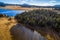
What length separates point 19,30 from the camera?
6.43ft

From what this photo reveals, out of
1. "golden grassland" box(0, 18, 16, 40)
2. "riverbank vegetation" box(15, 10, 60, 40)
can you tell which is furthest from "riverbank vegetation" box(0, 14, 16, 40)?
"riverbank vegetation" box(15, 10, 60, 40)

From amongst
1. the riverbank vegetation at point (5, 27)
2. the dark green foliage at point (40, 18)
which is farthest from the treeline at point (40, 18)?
the riverbank vegetation at point (5, 27)

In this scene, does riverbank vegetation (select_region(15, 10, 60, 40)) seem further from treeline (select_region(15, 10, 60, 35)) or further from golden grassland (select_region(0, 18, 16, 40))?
golden grassland (select_region(0, 18, 16, 40))

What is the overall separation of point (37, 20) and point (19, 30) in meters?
0.30

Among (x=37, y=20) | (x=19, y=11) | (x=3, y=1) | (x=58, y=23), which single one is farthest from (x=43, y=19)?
(x=3, y=1)

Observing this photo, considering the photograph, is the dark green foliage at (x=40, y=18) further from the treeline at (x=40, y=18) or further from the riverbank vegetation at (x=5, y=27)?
the riverbank vegetation at (x=5, y=27)

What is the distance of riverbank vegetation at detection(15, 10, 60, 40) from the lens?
1885mm

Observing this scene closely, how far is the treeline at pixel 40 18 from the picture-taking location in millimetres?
1888

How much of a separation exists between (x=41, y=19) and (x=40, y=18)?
2cm

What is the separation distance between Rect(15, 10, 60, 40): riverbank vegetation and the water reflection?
0.08 meters

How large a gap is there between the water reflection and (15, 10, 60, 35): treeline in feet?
0.30

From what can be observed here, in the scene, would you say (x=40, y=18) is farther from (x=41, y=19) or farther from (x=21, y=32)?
(x=21, y=32)

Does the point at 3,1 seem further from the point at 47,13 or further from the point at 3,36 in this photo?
the point at 47,13

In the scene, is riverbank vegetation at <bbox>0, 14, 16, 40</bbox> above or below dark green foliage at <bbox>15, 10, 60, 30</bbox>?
below
